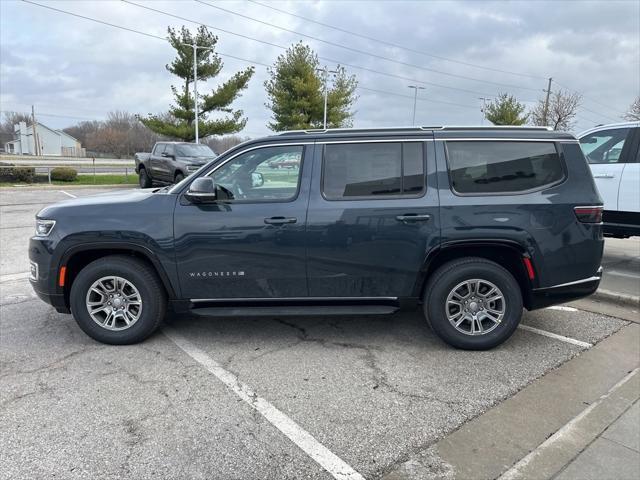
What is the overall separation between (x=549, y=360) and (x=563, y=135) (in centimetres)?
192

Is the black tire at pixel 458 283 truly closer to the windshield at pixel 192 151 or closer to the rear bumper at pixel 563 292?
the rear bumper at pixel 563 292

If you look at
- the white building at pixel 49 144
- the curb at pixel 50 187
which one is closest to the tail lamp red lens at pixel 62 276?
the curb at pixel 50 187

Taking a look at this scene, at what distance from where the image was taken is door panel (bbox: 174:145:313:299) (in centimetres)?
396

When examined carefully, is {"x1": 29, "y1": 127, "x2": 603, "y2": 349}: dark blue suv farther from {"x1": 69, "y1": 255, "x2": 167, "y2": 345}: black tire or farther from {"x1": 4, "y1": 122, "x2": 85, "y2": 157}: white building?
{"x1": 4, "y1": 122, "x2": 85, "y2": 157}: white building

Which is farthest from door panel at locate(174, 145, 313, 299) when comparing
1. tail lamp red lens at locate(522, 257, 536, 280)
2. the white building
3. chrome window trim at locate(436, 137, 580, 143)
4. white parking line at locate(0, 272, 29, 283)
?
the white building

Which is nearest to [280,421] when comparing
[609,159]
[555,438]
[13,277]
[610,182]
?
[555,438]

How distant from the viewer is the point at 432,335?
4.53m

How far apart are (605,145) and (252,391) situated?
6267mm

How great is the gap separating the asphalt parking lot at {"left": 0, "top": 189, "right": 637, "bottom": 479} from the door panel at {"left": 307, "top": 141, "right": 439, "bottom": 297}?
2.14 ft

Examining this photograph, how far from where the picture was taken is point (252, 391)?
3436 mm

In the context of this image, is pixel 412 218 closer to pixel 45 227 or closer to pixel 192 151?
pixel 45 227

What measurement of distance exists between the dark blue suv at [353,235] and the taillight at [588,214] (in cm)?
2

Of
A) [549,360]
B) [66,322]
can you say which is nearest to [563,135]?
[549,360]

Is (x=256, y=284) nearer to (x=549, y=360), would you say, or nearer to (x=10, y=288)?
(x=549, y=360)
